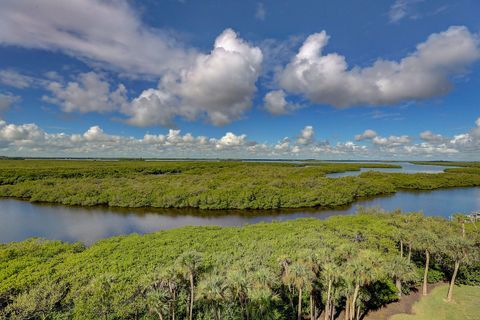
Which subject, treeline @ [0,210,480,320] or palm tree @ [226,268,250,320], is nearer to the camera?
palm tree @ [226,268,250,320]

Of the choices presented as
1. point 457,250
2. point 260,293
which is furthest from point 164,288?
point 457,250

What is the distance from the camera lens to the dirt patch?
20219 millimetres

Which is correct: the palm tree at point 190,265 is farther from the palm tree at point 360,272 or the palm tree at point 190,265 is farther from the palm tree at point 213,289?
the palm tree at point 360,272

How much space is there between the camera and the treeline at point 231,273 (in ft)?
51.0

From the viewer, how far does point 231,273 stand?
15.0 metres

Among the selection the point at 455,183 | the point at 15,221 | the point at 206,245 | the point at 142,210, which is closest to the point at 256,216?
the point at 142,210

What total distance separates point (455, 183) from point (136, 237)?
12589cm

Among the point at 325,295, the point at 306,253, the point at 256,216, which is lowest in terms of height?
the point at 256,216

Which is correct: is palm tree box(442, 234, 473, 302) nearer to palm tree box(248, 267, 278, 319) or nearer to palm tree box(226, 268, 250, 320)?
palm tree box(248, 267, 278, 319)

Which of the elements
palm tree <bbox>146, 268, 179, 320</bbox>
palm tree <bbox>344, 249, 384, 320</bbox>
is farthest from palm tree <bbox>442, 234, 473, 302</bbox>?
palm tree <bbox>146, 268, 179, 320</bbox>

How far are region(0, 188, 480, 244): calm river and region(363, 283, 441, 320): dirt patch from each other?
112 ft

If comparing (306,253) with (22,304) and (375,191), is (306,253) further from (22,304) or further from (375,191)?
(375,191)

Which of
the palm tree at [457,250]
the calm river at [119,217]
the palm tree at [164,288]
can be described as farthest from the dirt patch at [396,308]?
the calm river at [119,217]

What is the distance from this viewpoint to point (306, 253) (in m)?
18.0
